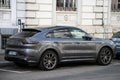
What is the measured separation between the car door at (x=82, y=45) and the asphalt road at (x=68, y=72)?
0.50m

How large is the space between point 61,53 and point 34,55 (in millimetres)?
1114

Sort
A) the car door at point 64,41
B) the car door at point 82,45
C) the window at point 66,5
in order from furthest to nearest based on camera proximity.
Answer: the window at point 66,5 < the car door at point 82,45 < the car door at point 64,41

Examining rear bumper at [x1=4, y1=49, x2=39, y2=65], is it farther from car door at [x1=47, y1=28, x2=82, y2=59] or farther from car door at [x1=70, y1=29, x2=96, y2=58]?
car door at [x1=70, y1=29, x2=96, y2=58]

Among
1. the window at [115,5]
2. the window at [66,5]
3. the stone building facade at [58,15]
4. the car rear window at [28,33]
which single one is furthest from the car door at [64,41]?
the window at [115,5]

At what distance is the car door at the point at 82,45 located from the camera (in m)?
13.3

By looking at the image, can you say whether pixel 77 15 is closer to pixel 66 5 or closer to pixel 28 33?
pixel 66 5

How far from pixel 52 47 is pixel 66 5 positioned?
7.77 meters

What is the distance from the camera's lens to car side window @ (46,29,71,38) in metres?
12.9

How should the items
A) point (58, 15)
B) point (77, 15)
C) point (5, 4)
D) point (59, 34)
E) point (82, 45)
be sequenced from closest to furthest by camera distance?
point (59, 34) < point (82, 45) < point (5, 4) < point (58, 15) < point (77, 15)

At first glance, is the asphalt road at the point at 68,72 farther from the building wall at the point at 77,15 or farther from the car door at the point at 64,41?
the building wall at the point at 77,15

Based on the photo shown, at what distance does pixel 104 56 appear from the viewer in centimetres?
1410

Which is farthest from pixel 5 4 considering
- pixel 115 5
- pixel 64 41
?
pixel 115 5

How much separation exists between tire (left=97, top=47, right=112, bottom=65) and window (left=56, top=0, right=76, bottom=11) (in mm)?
6145

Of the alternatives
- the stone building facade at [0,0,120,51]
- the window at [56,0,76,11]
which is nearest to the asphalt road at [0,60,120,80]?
the stone building facade at [0,0,120,51]
